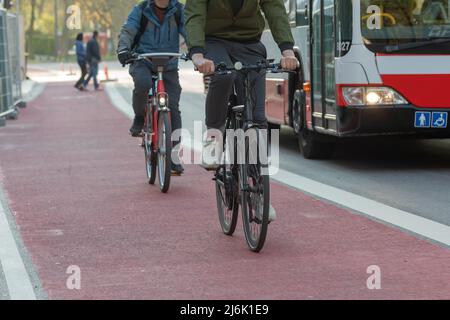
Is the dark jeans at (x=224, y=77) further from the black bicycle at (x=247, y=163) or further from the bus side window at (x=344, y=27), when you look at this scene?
the bus side window at (x=344, y=27)

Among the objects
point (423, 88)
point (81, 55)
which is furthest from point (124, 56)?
point (81, 55)

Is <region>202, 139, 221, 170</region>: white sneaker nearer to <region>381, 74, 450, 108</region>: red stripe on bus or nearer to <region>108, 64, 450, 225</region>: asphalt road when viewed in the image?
<region>108, 64, 450, 225</region>: asphalt road

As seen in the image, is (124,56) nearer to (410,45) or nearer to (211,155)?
(211,155)

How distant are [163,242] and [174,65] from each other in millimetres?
3397

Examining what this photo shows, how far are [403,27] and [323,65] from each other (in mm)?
1200

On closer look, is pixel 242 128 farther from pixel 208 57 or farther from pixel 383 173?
pixel 383 173

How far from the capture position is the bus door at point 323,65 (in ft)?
39.3

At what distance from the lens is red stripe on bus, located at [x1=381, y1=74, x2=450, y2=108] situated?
449 inches

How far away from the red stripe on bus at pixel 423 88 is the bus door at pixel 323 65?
0.73 m

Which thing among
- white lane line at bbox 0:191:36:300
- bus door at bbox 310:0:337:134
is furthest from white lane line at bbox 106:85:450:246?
white lane line at bbox 0:191:36:300

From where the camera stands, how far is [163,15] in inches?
419

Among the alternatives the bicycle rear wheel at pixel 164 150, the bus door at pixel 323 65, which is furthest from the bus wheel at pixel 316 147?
the bicycle rear wheel at pixel 164 150

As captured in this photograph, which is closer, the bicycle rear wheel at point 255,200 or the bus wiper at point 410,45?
the bicycle rear wheel at point 255,200

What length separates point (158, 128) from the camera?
1042cm
